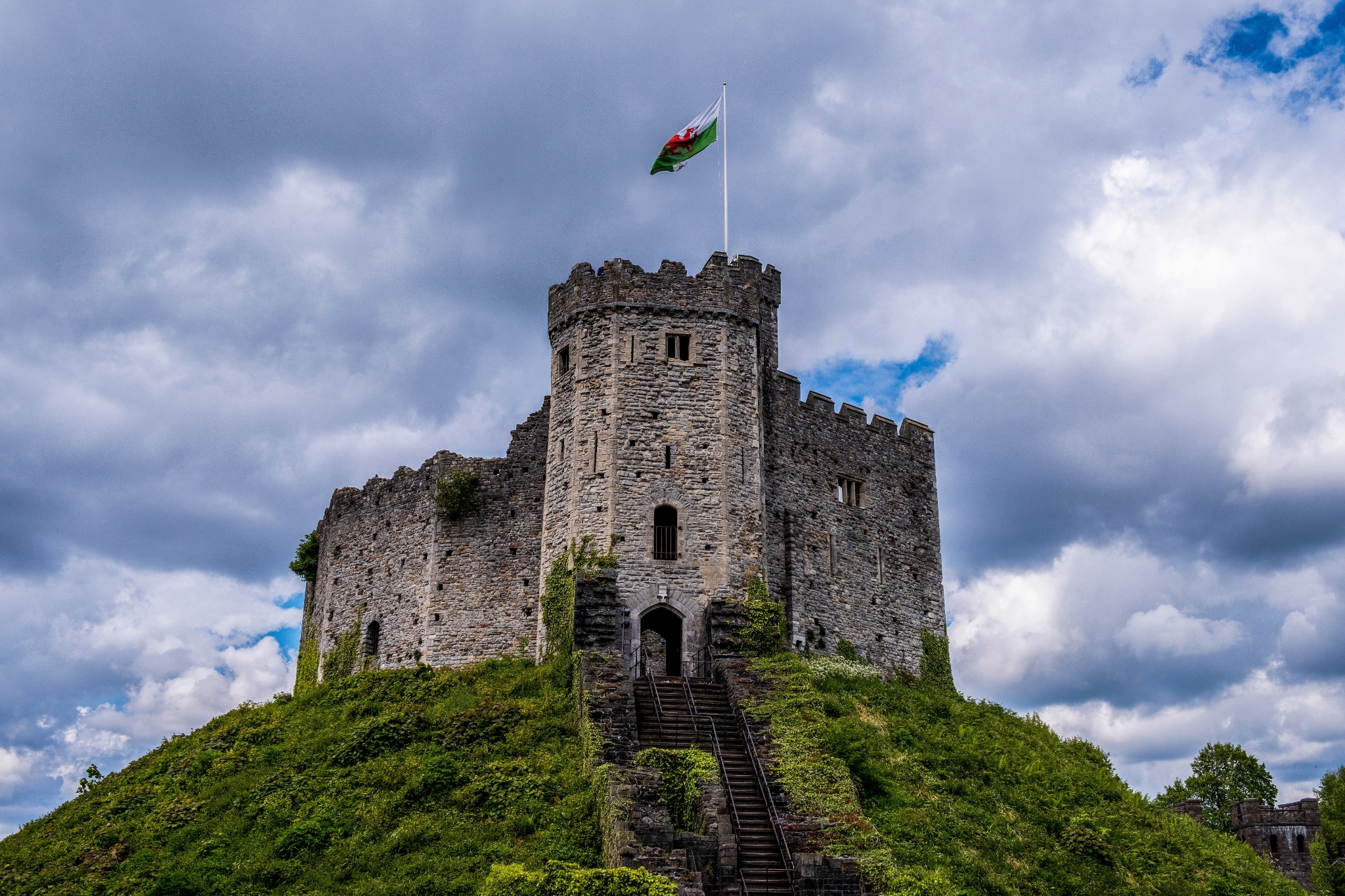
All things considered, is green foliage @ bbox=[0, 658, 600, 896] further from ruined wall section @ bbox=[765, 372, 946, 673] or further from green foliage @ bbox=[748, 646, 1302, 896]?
ruined wall section @ bbox=[765, 372, 946, 673]

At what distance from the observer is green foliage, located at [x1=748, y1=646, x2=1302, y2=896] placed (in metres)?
22.5

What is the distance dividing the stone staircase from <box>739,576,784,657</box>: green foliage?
5.80ft

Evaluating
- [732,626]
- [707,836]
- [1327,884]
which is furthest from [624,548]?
[1327,884]

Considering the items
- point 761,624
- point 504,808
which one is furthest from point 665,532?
point 504,808

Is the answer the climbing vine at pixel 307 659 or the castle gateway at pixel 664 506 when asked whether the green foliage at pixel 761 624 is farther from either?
the climbing vine at pixel 307 659

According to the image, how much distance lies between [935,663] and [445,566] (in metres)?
16.8

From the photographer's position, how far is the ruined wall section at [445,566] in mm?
37781

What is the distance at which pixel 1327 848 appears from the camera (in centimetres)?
4881

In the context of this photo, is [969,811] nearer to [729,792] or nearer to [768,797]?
[768,797]

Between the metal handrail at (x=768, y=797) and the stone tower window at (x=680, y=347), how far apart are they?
453 inches

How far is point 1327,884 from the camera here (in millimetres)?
46062

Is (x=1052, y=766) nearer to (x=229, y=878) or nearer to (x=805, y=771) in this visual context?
(x=805, y=771)

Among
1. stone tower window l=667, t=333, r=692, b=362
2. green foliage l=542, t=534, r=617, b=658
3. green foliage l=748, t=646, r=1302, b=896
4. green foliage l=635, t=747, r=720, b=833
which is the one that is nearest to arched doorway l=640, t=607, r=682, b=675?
green foliage l=542, t=534, r=617, b=658

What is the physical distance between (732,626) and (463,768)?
29.7 ft
